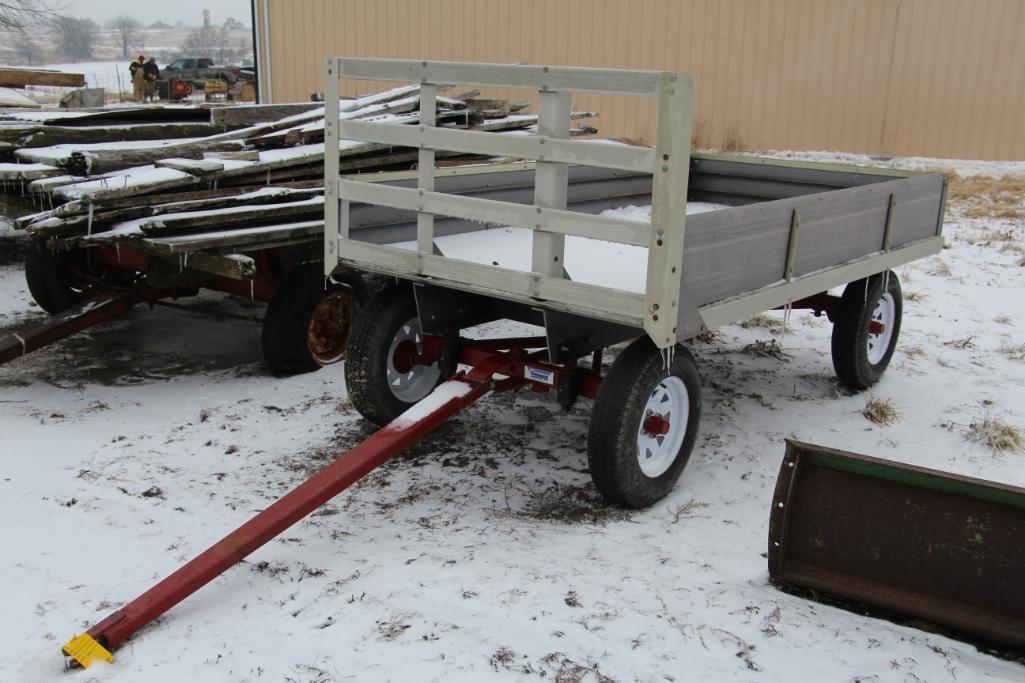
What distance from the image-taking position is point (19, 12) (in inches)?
539

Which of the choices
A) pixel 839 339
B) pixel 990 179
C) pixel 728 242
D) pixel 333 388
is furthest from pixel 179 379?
pixel 990 179

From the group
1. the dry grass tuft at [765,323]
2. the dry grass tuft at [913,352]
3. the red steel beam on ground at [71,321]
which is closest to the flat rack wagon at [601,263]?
the dry grass tuft at [913,352]

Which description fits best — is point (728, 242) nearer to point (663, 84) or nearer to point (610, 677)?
point (663, 84)

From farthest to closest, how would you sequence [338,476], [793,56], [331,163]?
[793,56] < [331,163] < [338,476]

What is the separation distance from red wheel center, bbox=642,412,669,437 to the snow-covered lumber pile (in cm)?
254

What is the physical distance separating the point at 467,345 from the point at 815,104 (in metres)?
10.8

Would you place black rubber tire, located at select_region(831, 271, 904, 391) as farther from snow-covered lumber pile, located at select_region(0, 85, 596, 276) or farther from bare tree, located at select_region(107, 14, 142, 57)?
bare tree, located at select_region(107, 14, 142, 57)

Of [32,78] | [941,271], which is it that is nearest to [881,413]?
[941,271]

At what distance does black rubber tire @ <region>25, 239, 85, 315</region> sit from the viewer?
6973 mm

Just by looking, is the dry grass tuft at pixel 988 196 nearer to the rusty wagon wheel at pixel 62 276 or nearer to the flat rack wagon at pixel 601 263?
the flat rack wagon at pixel 601 263

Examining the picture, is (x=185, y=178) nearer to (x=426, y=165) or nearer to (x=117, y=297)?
(x=117, y=297)

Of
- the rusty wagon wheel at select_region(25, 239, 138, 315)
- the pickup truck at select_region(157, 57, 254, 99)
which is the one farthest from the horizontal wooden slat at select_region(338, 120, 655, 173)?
the pickup truck at select_region(157, 57, 254, 99)

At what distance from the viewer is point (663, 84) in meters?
3.53

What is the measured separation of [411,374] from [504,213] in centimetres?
143
